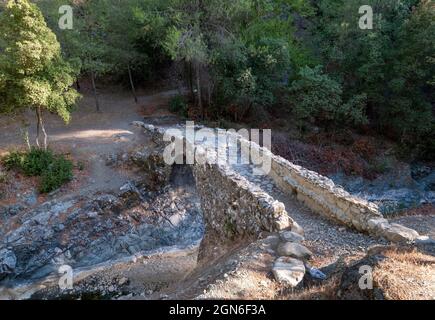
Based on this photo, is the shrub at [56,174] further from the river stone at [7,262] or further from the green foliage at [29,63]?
the river stone at [7,262]

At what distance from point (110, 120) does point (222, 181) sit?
A: 1250 cm

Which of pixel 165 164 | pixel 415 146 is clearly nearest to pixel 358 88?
pixel 415 146

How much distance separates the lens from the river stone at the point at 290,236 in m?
8.33

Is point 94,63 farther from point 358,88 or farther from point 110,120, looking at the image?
point 358,88

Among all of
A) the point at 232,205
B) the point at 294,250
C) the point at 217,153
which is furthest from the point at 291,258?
the point at 217,153

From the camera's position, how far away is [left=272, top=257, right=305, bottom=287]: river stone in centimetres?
692

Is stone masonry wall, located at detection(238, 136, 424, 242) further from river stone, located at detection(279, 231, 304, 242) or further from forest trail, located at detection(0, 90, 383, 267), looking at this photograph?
river stone, located at detection(279, 231, 304, 242)

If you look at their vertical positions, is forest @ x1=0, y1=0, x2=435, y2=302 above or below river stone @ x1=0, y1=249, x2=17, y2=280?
above

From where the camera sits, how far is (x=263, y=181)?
40.4 ft

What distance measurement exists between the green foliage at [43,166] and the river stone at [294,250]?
1123 centimetres

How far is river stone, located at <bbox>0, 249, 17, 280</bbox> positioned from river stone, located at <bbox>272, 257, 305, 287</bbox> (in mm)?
10410

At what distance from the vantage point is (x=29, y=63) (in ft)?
47.6

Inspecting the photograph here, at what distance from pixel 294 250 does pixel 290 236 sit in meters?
0.58

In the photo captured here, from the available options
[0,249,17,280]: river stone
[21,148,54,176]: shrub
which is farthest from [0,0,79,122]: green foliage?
[0,249,17,280]: river stone
